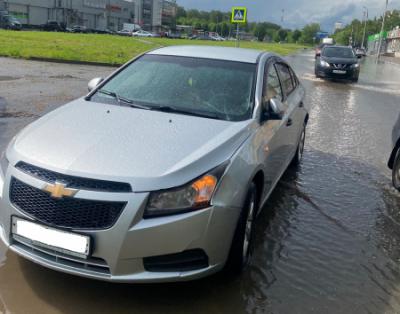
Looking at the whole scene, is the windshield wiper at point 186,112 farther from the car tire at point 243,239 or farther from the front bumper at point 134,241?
the front bumper at point 134,241

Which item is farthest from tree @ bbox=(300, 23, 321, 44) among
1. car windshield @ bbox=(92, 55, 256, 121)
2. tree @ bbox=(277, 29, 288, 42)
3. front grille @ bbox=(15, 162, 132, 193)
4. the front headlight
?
front grille @ bbox=(15, 162, 132, 193)

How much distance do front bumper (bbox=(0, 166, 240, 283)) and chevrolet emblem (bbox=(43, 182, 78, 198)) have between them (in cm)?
5

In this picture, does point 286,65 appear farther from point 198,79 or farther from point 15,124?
point 15,124

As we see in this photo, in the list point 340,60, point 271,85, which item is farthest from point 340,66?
point 271,85

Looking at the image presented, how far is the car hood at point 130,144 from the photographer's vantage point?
112 inches

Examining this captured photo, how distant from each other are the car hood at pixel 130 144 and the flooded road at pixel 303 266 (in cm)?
86

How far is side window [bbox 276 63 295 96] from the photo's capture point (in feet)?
17.2

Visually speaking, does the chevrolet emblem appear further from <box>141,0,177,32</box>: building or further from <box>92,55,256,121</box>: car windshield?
<box>141,0,177,32</box>: building

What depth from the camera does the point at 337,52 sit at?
848 inches

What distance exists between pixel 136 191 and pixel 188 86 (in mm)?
1727

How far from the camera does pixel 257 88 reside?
4.15 m

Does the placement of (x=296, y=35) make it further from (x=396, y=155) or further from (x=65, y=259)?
(x=65, y=259)

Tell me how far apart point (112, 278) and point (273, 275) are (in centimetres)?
138

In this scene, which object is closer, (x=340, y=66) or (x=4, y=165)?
(x=4, y=165)
